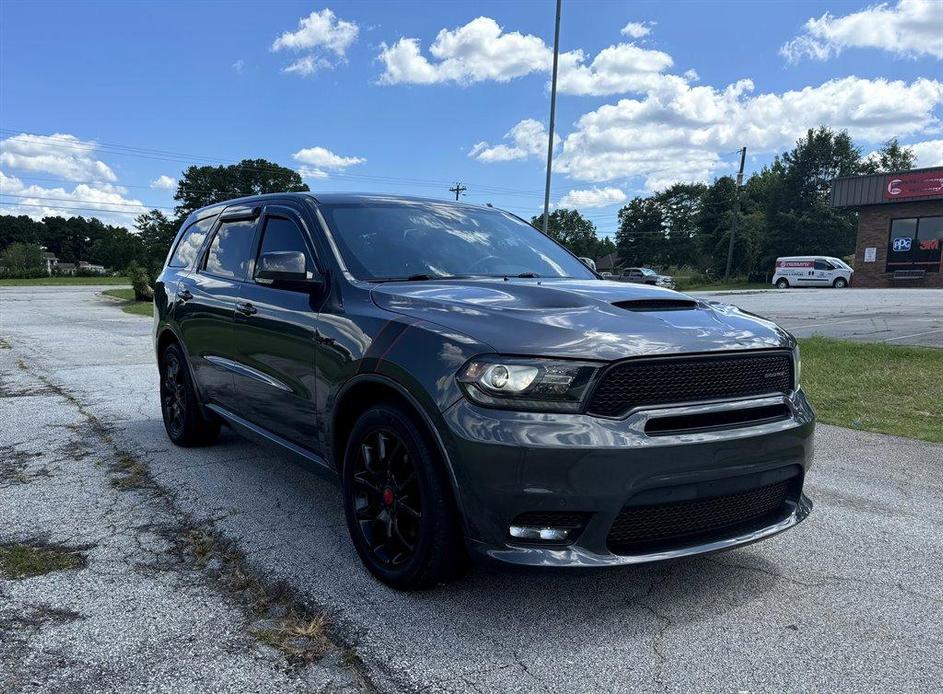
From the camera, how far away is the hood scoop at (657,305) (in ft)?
9.78

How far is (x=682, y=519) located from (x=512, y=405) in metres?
0.82

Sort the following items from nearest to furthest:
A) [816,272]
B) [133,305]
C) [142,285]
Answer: [133,305] < [142,285] < [816,272]

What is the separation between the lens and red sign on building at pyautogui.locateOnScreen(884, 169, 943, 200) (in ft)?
120

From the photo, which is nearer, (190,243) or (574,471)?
(574,471)

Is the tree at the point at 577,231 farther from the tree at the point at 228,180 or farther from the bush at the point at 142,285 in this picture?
the bush at the point at 142,285

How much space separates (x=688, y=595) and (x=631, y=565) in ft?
1.94

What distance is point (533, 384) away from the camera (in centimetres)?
249

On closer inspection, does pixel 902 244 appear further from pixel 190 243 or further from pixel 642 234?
pixel 642 234

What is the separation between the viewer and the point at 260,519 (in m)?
3.84

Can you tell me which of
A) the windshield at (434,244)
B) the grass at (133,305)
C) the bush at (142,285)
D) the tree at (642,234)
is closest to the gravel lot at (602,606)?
the windshield at (434,244)

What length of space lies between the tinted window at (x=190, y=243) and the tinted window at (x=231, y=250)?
28 centimetres

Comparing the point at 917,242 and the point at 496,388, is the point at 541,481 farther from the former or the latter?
the point at 917,242

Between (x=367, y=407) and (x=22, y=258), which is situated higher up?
(x=22, y=258)

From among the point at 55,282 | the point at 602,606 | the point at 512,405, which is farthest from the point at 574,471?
the point at 55,282
